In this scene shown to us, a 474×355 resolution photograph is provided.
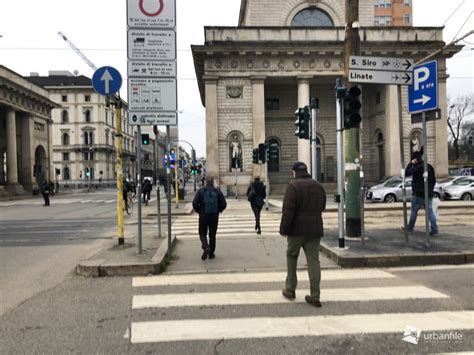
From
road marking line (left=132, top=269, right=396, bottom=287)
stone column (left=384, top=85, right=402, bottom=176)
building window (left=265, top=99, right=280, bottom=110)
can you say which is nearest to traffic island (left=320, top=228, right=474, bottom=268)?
road marking line (left=132, top=269, right=396, bottom=287)

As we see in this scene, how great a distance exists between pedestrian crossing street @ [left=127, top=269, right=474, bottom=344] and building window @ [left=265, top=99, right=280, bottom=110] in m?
32.8

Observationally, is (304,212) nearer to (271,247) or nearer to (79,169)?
(271,247)

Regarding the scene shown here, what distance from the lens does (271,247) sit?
922 cm

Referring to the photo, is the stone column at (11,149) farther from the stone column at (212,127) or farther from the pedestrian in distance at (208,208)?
the pedestrian in distance at (208,208)

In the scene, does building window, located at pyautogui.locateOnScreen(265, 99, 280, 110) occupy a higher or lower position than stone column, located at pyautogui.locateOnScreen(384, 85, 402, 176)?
higher

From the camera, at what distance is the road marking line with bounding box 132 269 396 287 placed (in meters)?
6.40

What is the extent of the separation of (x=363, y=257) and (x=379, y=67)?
13.0 feet

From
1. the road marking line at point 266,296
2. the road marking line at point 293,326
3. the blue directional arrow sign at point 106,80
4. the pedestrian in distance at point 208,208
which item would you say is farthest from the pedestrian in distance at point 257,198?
the road marking line at point 293,326

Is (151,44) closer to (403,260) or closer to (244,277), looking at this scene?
(244,277)

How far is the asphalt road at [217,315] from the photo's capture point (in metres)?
3.96

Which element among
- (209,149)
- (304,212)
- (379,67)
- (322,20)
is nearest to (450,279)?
(304,212)

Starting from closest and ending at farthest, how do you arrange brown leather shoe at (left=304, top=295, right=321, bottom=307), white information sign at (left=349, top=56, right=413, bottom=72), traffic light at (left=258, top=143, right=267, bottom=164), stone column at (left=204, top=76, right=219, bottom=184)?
brown leather shoe at (left=304, top=295, right=321, bottom=307) < white information sign at (left=349, top=56, right=413, bottom=72) < traffic light at (left=258, top=143, right=267, bottom=164) < stone column at (left=204, top=76, right=219, bottom=184)

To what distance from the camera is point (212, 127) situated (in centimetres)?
3291

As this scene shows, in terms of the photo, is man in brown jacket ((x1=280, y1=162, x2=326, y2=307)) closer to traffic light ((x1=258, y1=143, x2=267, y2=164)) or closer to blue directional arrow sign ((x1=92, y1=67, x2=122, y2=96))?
blue directional arrow sign ((x1=92, y1=67, x2=122, y2=96))
